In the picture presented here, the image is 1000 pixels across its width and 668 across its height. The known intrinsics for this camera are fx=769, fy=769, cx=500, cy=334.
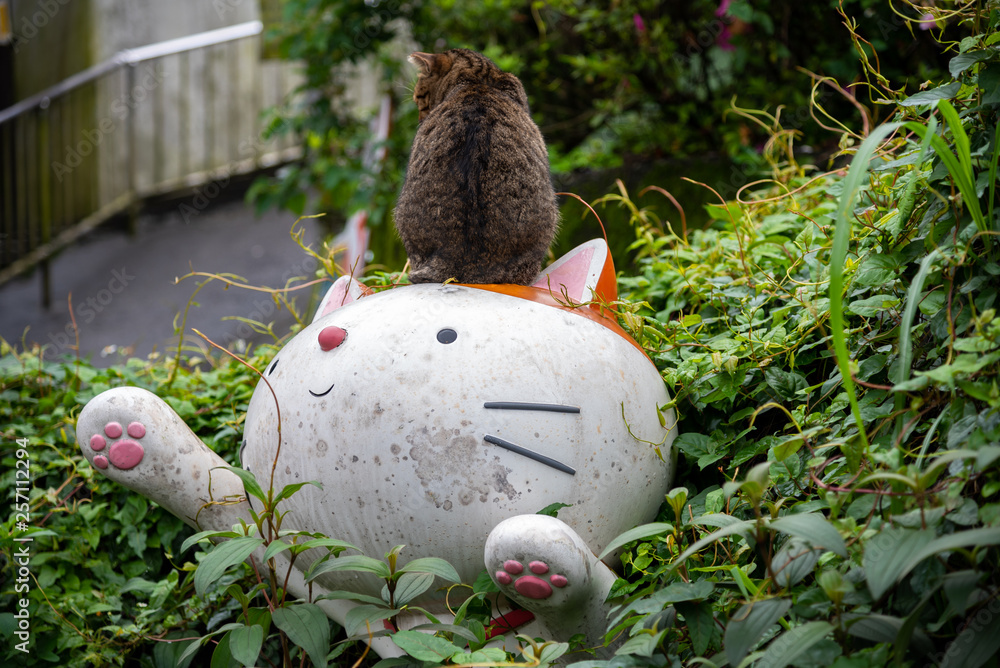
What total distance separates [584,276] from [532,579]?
0.81 m

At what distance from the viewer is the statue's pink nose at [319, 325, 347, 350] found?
5.69 feet

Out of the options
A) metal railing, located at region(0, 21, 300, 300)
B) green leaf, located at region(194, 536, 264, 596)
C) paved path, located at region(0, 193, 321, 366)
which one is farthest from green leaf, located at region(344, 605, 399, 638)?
metal railing, located at region(0, 21, 300, 300)

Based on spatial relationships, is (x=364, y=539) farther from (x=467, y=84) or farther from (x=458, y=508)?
(x=467, y=84)

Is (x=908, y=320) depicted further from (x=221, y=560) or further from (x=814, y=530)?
(x=221, y=560)

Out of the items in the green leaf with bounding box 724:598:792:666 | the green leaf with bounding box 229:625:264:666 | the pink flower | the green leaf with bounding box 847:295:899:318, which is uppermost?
the pink flower

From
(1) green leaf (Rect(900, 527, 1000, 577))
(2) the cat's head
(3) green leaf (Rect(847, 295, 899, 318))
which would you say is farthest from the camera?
(2) the cat's head

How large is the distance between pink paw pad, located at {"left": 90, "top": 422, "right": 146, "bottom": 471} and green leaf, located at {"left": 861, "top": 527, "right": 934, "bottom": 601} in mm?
1496

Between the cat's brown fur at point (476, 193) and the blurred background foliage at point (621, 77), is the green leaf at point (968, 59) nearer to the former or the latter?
the cat's brown fur at point (476, 193)

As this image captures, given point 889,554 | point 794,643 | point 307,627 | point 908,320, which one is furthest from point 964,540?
point 307,627

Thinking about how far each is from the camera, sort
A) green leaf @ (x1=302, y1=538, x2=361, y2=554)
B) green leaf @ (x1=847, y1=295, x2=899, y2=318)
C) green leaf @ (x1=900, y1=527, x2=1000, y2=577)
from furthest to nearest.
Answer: green leaf @ (x1=847, y1=295, x2=899, y2=318) → green leaf @ (x1=302, y1=538, x2=361, y2=554) → green leaf @ (x1=900, y1=527, x2=1000, y2=577)

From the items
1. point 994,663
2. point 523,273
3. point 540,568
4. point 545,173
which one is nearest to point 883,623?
point 994,663

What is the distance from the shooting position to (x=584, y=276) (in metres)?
1.95

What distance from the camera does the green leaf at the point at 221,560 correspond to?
4.61 ft

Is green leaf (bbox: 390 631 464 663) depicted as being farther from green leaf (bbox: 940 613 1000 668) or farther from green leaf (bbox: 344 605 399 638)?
green leaf (bbox: 940 613 1000 668)
